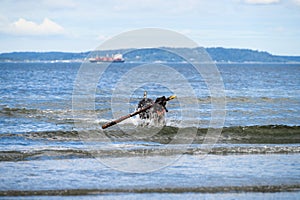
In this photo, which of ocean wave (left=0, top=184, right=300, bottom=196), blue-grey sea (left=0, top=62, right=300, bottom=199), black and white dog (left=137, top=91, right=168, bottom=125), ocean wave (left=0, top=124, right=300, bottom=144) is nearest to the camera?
ocean wave (left=0, top=184, right=300, bottom=196)

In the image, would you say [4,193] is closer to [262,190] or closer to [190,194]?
[190,194]

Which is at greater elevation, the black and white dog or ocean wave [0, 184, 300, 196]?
the black and white dog

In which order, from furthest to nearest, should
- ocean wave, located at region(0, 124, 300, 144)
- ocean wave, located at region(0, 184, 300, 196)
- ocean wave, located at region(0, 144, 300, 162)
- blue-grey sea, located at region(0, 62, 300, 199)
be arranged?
ocean wave, located at region(0, 124, 300, 144)
ocean wave, located at region(0, 144, 300, 162)
blue-grey sea, located at region(0, 62, 300, 199)
ocean wave, located at region(0, 184, 300, 196)

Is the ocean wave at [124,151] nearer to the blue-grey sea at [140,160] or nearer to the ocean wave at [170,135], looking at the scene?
the blue-grey sea at [140,160]

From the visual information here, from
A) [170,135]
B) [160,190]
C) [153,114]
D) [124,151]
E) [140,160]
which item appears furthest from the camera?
[153,114]

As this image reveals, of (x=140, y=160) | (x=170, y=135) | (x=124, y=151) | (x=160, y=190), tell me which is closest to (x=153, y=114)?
(x=170, y=135)

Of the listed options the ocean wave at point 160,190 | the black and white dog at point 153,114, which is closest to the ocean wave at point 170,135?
the black and white dog at point 153,114

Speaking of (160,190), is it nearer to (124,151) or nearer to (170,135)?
(124,151)

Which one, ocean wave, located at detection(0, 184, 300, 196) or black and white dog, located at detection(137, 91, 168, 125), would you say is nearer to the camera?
ocean wave, located at detection(0, 184, 300, 196)

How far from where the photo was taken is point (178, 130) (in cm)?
2653

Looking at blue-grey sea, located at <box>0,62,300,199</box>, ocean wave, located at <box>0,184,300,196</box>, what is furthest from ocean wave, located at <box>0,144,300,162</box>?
ocean wave, located at <box>0,184,300,196</box>

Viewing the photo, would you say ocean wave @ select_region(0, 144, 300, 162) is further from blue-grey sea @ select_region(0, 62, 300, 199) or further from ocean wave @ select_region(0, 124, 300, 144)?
ocean wave @ select_region(0, 124, 300, 144)

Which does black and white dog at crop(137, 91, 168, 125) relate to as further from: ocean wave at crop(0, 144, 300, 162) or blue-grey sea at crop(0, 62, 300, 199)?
ocean wave at crop(0, 144, 300, 162)


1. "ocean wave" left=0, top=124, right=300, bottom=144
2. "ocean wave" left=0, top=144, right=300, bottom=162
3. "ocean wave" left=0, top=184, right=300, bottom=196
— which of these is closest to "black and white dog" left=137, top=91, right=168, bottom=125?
"ocean wave" left=0, top=124, right=300, bottom=144
